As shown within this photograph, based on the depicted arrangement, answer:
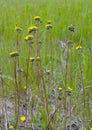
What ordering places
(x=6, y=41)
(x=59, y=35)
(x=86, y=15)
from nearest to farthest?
(x=6, y=41), (x=59, y=35), (x=86, y=15)

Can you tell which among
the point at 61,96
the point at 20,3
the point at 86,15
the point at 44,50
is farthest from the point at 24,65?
the point at 20,3

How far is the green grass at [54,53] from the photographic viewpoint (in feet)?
6.41

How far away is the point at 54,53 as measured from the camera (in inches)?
106

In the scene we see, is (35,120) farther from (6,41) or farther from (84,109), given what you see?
(6,41)

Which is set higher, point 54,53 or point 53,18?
point 53,18

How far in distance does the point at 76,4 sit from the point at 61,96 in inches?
94.7

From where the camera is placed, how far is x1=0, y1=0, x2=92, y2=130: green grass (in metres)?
1.96

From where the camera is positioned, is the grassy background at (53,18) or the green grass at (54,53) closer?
the green grass at (54,53)

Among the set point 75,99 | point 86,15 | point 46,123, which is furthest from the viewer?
point 86,15

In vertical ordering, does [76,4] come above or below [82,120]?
above

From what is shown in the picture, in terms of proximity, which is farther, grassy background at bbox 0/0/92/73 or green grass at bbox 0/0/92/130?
grassy background at bbox 0/0/92/73

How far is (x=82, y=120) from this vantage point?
1.85 meters

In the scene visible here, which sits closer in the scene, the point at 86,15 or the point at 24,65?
the point at 24,65

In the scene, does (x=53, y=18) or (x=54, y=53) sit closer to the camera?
(x=54, y=53)
